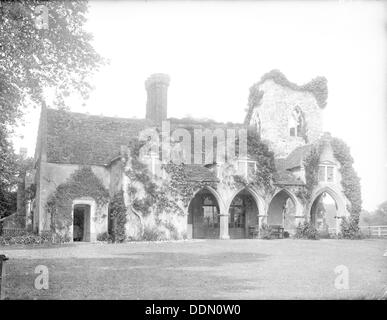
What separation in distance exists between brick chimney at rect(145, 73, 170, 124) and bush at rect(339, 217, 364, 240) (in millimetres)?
14075

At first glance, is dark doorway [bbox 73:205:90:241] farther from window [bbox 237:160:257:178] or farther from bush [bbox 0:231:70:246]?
window [bbox 237:160:257:178]

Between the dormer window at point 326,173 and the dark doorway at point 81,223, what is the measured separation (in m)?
15.2

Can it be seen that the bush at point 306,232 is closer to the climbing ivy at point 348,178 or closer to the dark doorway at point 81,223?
the climbing ivy at point 348,178

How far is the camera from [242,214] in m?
29.5

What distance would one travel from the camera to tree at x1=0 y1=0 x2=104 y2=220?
11.0 metres

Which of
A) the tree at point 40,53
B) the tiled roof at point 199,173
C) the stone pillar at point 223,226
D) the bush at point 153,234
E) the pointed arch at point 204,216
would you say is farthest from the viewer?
the pointed arch at point 204,216

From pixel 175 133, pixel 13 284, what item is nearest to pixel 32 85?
pixel 13 284

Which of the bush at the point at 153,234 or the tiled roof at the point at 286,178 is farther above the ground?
the tiled roof at the point at 286,178

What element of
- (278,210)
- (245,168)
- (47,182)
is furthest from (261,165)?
(47,182)

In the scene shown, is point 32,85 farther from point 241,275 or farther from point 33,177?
point 33,177

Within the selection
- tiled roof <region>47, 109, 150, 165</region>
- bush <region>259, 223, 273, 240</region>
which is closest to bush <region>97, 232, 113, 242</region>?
tiled roof <region>47, 109, 150, 165</region>

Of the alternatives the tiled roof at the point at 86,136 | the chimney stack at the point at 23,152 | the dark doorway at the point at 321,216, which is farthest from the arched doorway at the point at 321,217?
the chimney stack at the point at 23,152

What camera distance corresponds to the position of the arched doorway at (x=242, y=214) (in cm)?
2922

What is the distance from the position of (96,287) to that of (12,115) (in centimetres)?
735
